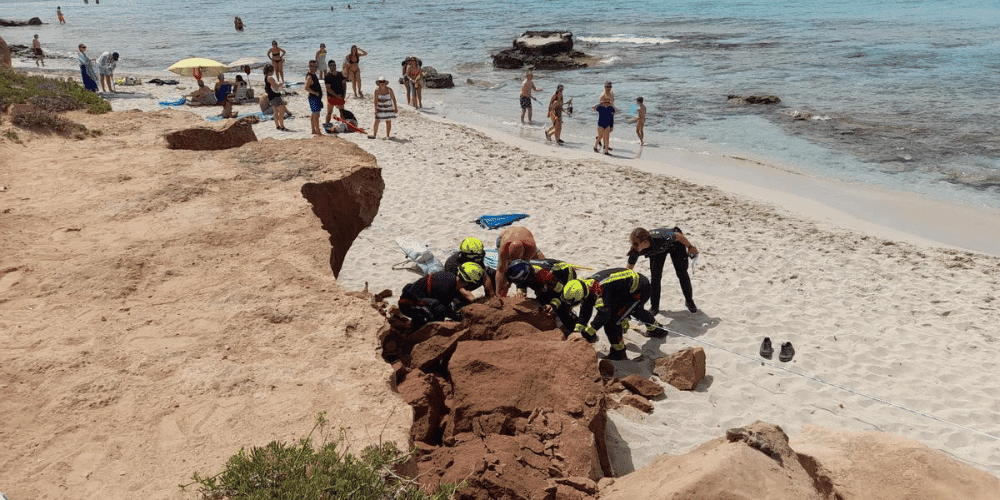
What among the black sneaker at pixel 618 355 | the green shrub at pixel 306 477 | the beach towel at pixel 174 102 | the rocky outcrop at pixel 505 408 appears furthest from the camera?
the beach towel at pixel 174 102

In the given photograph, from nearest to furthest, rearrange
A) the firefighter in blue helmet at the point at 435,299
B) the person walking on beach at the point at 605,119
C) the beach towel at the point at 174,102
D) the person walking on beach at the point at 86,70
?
1. the firefighter in blue helmet at the point at 435,299
2. the person walking on beach at the point at 605,119
3. the beach towel at the point at 174,102
4. the person walking on beach at the point at 86,70

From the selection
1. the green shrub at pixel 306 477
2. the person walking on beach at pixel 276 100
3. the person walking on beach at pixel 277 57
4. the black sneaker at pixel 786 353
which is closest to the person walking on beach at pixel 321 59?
the person walking on beach at pixel 277 57

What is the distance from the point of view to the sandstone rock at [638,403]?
22.9 feet

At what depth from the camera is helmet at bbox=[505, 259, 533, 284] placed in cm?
723

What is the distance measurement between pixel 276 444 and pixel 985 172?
18.8 metres

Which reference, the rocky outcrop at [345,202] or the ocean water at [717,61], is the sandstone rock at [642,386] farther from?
the ocean water at [717,61]

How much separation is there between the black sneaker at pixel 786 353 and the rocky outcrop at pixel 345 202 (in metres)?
5.18

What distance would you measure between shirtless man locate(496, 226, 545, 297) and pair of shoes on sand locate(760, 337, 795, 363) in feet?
10.1

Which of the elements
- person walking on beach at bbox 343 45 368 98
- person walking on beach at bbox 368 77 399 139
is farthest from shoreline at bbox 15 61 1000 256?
person walking on beach at bbox 343 45 368 98

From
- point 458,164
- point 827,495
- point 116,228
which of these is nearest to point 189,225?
point 116,228

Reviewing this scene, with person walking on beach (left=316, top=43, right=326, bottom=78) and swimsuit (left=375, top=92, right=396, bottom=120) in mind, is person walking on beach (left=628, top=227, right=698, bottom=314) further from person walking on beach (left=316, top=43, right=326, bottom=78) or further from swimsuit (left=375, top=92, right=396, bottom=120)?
person walking on beach (left=316, top=43, right=326, bottom=78)

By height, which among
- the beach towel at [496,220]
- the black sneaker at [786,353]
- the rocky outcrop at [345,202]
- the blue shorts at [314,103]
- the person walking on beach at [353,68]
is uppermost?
the person walking on beach at [353,68]

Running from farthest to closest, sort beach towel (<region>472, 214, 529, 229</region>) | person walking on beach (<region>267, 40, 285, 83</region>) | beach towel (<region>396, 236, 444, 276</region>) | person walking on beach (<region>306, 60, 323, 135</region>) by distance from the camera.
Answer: person walking on beach (<region>267, 40, 285, 83</region>) → person walking on beach (<region>306, 60, 323, 135</region>) → beach towel (<region>472, 214, 529, 229</region>) → beach towel (<region>396, 236, 444, 276</region>)

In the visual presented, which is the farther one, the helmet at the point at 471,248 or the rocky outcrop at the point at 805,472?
the helmet at the point at 471,248
